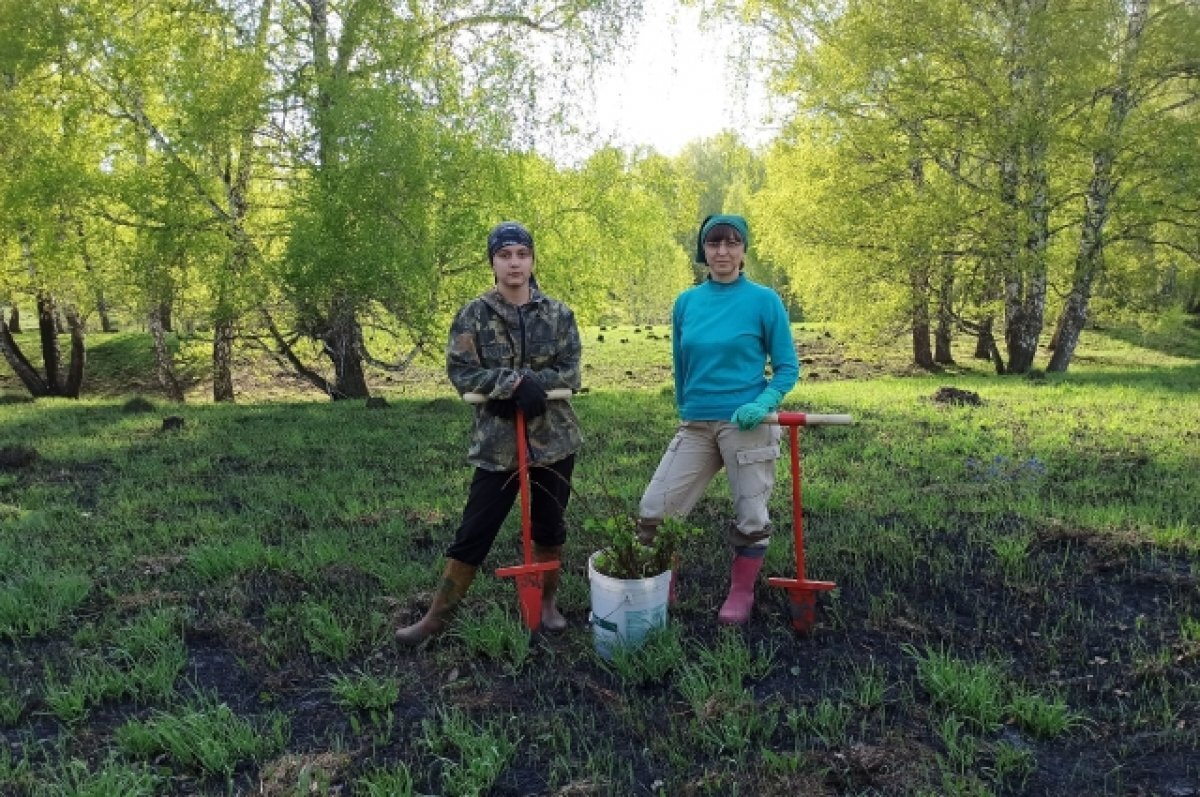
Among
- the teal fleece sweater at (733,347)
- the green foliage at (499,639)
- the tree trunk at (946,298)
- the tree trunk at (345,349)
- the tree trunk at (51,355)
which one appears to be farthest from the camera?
the tree trunk at (51,355)

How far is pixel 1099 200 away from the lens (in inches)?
590

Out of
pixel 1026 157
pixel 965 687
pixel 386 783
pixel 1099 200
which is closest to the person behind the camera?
pixel 386 783

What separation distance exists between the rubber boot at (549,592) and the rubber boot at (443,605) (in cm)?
36

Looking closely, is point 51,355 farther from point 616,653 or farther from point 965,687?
point 965,687

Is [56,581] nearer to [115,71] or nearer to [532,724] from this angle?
[532,724]

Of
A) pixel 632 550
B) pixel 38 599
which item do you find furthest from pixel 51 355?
pixel 632 550

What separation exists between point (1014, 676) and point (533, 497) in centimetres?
231

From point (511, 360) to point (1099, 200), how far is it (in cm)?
1536

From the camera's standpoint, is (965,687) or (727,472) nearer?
(965,687)

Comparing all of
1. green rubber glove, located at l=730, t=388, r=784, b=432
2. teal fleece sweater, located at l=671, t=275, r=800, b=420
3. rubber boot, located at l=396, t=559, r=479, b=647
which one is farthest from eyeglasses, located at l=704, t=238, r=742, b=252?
rubber boot, located at l=396, t=559, r=479, b=647

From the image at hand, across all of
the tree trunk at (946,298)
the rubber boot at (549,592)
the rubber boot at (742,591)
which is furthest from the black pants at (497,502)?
the tree trunk at (946,298)

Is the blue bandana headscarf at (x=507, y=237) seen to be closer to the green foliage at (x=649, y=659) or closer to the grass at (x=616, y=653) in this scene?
the grass at (x=616, y=653)

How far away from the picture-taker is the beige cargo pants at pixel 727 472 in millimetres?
3912

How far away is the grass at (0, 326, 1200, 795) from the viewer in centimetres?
291
